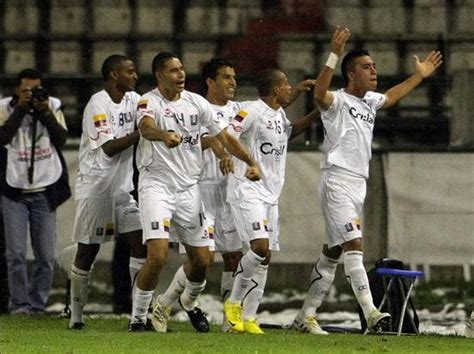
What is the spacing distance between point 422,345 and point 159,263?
86.3 inches

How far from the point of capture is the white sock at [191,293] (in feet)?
47.3

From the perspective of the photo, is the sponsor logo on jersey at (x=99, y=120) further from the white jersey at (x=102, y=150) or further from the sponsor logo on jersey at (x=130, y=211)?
the sponsor logo on jersey at (x=130, y=211)

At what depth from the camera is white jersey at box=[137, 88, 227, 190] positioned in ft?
45.6

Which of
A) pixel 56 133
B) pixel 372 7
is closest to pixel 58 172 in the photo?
pixel 56 133

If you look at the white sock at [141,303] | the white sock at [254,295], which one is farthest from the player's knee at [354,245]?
the white sock at [141,303]

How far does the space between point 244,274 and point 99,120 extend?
1769 mm

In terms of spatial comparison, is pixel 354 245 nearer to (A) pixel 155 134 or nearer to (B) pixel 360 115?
(B) pixel 360 115

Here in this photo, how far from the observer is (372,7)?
24281mm

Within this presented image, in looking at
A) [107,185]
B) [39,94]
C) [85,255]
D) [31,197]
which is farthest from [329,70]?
[31,197]

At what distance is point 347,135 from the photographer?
14453 mm

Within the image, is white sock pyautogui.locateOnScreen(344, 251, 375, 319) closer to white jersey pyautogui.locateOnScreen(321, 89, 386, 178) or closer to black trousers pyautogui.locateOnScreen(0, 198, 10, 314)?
white jersey pyautogui.locateOnScreen(321, 89, 386, 178)

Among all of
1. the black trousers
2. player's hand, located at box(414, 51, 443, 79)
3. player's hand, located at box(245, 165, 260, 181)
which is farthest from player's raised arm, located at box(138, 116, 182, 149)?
the black trousers

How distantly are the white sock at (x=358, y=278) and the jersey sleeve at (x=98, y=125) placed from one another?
223cm

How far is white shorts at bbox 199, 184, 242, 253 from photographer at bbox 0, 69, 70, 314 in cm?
220
